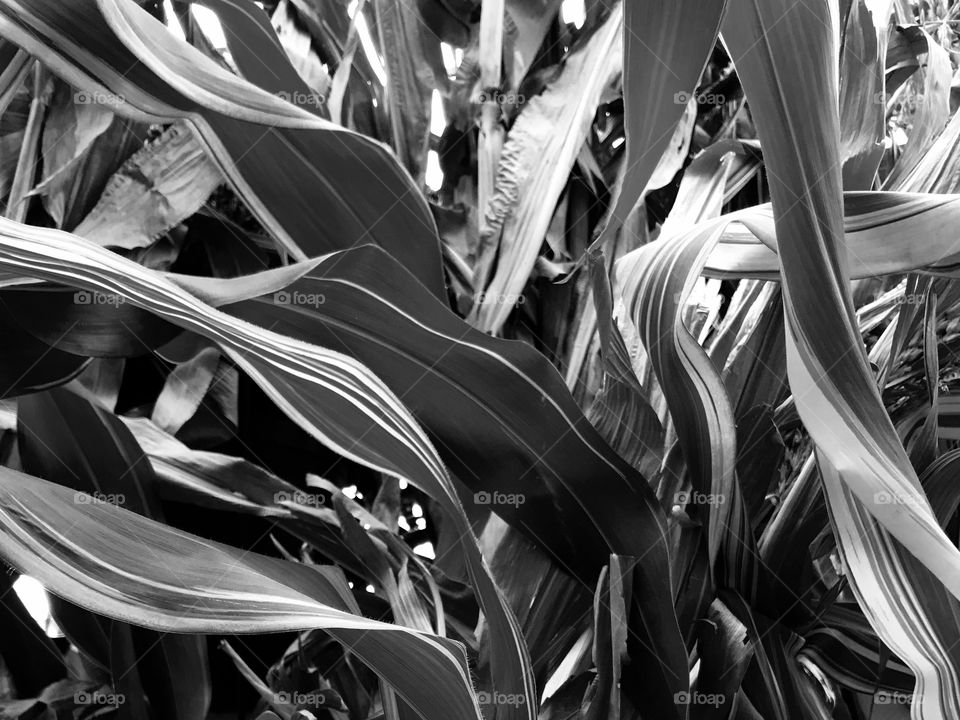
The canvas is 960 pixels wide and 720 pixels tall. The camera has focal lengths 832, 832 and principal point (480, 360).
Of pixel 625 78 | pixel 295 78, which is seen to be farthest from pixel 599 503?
pixel 295 78

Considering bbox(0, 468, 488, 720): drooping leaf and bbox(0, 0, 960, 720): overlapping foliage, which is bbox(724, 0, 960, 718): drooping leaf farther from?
bbox(0, 468, 488, 720): drooping leaf

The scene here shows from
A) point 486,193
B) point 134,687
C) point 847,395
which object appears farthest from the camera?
point 486,193

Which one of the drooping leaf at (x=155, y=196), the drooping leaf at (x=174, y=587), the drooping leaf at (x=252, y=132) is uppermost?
the drooping leaf at (x=252, y=132)

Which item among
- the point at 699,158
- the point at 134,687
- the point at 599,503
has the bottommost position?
the point at 134,687

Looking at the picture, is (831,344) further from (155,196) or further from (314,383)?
(155,196)

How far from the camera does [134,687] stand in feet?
1.20

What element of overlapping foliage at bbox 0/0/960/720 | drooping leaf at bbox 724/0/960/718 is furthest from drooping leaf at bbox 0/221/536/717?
drooping leaf at bbox 724/0/960/718

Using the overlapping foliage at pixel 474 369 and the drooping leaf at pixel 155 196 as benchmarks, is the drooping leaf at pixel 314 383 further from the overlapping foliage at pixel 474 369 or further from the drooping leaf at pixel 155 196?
the drooping leaf at pixel 155 196

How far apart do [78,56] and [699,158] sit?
31cm

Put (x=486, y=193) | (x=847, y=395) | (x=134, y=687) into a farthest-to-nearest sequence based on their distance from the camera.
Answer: (x=486, y=193) → (x=134, y=687) → (x=847, y=395)

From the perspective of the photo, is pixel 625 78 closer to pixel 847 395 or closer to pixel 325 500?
pixel 847 395

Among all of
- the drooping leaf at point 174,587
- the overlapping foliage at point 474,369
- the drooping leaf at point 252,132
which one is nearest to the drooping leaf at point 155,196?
the overlapping foliage at point 474,369

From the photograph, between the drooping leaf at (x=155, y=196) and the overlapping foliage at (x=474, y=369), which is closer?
the overlapping foliage at (x=474, y=369)

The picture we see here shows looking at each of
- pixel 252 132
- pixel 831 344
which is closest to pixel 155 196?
pixel 252 132
